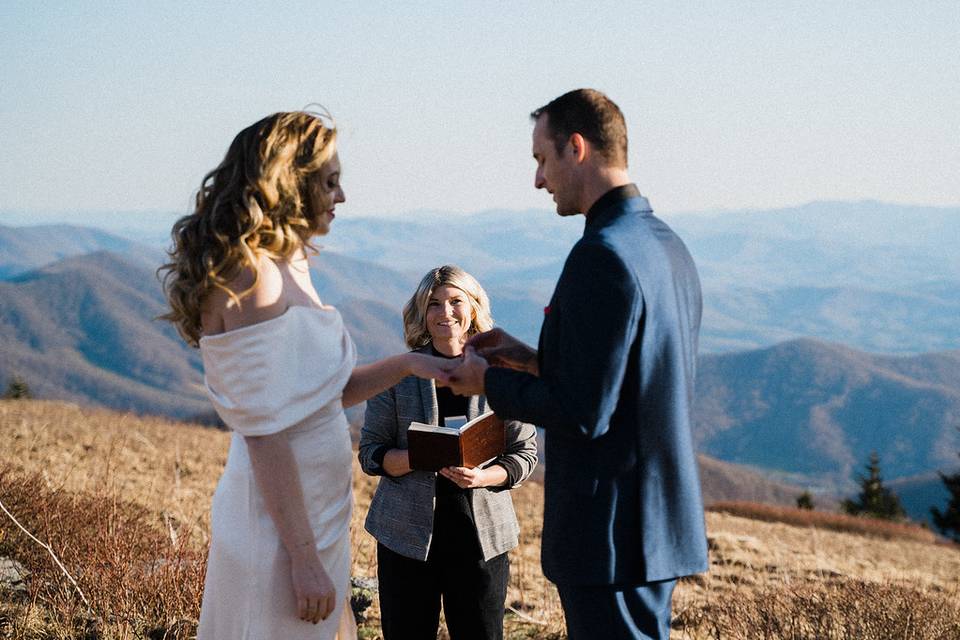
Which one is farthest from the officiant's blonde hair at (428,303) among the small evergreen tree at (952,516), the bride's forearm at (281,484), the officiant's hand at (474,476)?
the small evergreen tree at (952,516)

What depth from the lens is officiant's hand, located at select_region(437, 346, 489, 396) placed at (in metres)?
3.00

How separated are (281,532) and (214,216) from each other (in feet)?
2.88

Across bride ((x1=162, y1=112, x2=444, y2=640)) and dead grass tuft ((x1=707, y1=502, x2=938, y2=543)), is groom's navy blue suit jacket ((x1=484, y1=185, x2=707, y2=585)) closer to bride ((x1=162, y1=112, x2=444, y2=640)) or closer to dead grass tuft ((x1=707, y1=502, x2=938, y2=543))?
bride ((x1=162, y1=112, x2=444, y2=640))

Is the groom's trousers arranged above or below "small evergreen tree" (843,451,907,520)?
above

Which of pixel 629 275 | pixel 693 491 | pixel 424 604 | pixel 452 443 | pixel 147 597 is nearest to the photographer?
pixel 629 275

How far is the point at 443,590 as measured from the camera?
385 centimetres

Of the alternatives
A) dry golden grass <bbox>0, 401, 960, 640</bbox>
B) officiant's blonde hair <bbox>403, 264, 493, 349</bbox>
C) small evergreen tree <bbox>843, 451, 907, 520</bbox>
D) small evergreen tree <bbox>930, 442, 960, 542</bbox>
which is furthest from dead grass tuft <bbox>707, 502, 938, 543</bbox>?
officiant's blonde hair <bbox>403, 264, 493, 349</bbox>

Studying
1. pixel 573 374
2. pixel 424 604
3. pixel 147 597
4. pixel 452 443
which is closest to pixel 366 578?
pixel 147 597

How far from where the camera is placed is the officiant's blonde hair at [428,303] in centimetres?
409

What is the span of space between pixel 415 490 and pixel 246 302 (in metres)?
1.47

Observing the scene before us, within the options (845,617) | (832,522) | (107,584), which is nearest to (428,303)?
(107,584)

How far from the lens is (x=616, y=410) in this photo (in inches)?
103

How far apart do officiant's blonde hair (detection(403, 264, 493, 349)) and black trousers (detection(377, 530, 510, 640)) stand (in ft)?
2.89

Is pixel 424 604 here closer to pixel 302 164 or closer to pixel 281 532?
pixel 281 532
